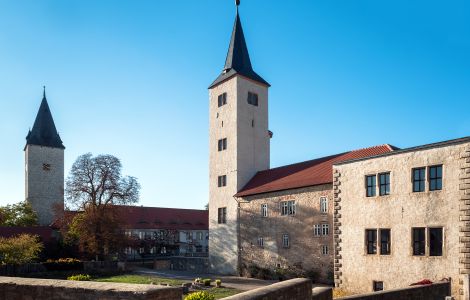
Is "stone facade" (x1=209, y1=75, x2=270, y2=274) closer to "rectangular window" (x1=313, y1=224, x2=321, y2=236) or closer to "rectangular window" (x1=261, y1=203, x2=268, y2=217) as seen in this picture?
"rectangular window" (x1=261, y1=203, x2=268, y2=217)

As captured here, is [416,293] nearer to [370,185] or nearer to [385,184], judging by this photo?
[385,184]

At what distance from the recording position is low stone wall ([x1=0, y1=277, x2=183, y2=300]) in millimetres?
8398

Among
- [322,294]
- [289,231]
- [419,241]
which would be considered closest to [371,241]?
[419,241]

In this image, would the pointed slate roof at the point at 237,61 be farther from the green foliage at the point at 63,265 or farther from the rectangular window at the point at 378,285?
the rectangular window at the point at 378,285

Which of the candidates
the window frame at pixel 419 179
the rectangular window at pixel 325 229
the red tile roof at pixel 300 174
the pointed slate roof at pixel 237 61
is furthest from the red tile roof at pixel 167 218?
the window frame at pixel 419 179

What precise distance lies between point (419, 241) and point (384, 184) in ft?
11.7

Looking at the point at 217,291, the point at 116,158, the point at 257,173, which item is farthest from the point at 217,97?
the point at 217,291

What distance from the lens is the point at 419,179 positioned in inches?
845

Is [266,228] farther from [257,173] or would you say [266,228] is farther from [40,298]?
[40,298]

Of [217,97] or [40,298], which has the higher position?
[217,97]

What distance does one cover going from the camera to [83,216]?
38469 mm

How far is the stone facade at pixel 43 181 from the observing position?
66.4m

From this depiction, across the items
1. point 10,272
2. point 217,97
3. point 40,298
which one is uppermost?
point 217,97

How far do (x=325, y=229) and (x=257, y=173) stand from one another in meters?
11.8
